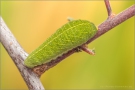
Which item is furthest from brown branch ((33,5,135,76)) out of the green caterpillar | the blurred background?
the blurred background

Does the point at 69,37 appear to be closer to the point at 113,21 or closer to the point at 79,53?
the point at 113,21

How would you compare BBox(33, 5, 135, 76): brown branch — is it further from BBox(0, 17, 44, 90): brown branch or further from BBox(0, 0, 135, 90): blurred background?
BBox(0, 0, 135, 90): blurred background

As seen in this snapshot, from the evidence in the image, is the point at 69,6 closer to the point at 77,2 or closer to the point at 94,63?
the point at 77,2

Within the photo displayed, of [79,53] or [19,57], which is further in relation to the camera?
[79,53]

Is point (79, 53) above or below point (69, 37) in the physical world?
above

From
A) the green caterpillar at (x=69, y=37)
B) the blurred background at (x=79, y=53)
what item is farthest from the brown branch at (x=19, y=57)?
the blurred background at (x=79, y=53)

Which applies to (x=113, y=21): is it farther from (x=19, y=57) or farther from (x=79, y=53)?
(x=79, y=53)

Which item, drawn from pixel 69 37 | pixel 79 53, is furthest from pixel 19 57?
pixel 79 53
